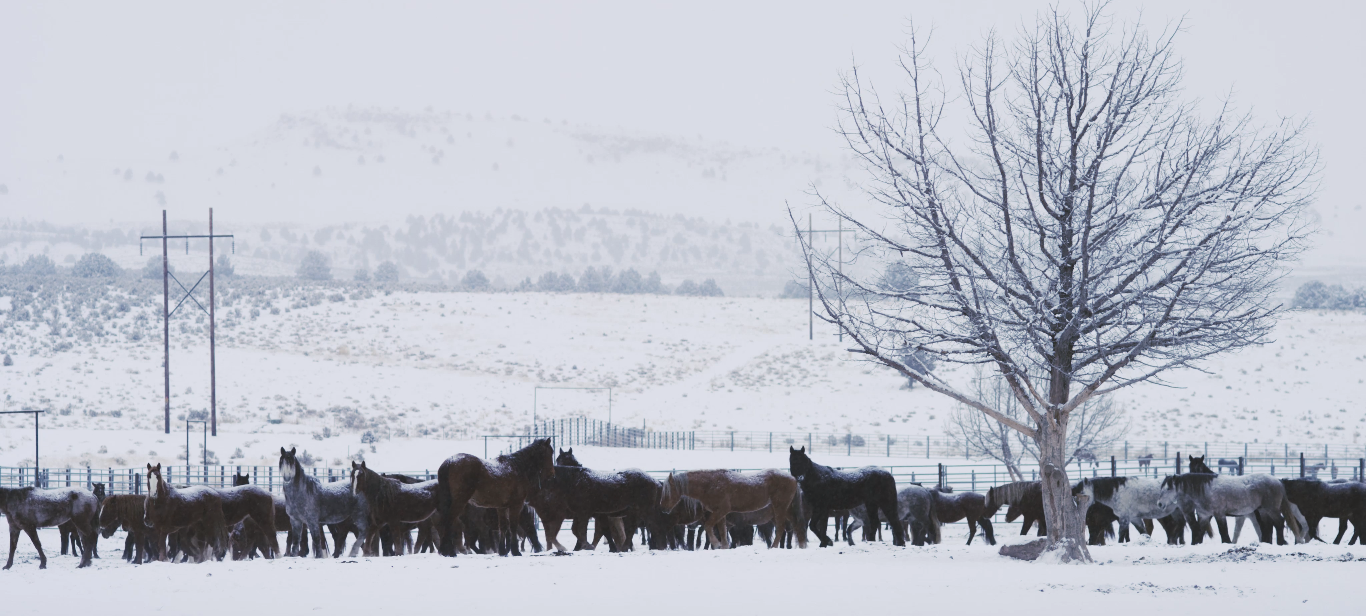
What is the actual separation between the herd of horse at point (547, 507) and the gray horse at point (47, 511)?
0.02 m

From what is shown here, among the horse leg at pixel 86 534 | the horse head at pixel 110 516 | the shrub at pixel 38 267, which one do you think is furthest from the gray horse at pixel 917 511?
the shrub at pixel 38 267

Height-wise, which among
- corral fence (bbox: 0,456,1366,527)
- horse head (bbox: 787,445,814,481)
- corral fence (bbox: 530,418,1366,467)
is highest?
horse head (bbox: 787,445,814,481)

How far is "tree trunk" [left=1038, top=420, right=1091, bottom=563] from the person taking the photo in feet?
49.9

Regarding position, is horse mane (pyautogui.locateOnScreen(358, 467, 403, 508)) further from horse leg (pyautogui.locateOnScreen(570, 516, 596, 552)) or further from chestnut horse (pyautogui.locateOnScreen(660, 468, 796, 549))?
chestnut horse (pyautogui.locateOnScreen(660, 468, 796, 549))

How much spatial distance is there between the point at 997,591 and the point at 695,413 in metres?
51.7

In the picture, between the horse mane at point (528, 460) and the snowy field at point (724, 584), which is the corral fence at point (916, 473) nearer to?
the horse mane at point (528, 460)

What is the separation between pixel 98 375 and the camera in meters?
66.0

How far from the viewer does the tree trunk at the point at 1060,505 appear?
1521 centimetres

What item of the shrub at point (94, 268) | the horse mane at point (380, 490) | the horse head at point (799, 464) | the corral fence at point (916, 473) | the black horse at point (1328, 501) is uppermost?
the shrub at point (94, 268)

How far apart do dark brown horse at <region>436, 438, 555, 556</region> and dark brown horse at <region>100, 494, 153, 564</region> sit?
13.8 ft

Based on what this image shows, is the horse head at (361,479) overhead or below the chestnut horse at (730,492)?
overhead

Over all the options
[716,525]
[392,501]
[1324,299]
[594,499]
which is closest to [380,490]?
[392,501]

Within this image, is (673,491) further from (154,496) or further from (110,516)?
(110,516)

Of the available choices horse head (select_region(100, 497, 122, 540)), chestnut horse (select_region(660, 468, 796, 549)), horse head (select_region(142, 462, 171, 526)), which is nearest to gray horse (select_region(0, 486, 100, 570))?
horse head (select_region(100, 497, 122, 540))
